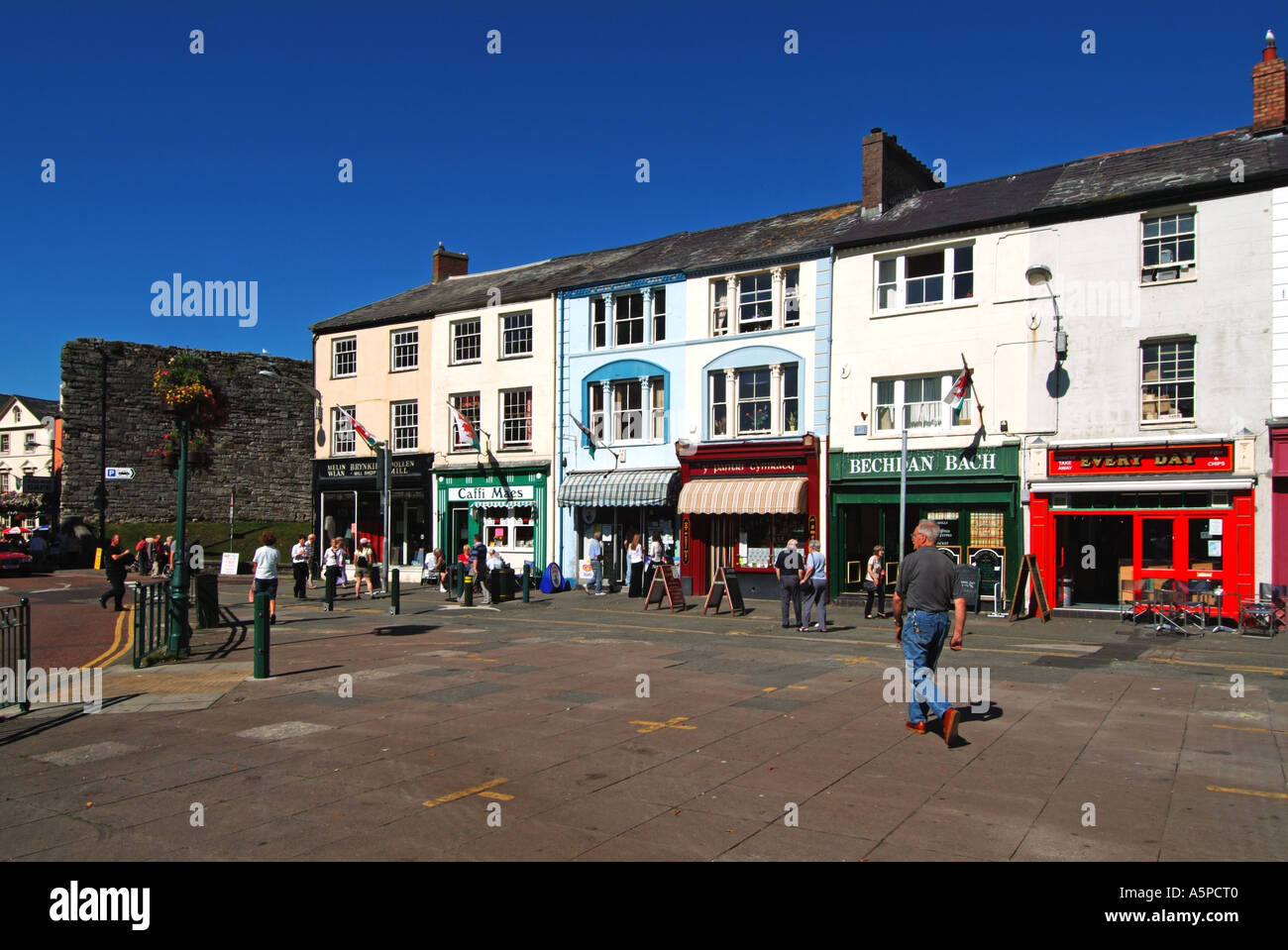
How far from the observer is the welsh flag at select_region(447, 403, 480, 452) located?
100 ft

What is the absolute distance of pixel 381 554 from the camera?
34.3 m

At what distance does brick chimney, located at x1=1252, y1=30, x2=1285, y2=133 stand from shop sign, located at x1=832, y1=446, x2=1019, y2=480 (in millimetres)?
9620

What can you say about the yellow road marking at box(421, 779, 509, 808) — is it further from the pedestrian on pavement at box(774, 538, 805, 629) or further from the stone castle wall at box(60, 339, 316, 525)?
the stone castle wall at box(60, 339, 316, 525)

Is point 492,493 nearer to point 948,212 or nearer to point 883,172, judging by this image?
point 883,172

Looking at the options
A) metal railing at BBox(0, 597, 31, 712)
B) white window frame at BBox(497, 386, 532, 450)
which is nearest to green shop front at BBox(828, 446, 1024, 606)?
white window frame at BBox(497, 386, 532, 450)

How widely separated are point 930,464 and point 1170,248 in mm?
6970

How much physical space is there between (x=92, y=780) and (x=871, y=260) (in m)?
21.2

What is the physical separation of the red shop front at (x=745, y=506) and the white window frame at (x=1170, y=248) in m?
8.60

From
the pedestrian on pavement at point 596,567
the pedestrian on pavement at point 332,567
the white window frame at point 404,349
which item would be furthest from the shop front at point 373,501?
the pedestrian on pavement at point 596,567

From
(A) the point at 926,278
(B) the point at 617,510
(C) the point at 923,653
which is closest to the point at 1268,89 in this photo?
(A) the point at 926,278

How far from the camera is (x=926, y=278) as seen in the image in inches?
922

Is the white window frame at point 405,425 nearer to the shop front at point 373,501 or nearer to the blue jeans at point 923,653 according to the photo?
the shop front at point 373,501

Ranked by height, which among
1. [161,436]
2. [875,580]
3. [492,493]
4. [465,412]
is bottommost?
[875,580]

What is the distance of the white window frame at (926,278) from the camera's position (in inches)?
899
